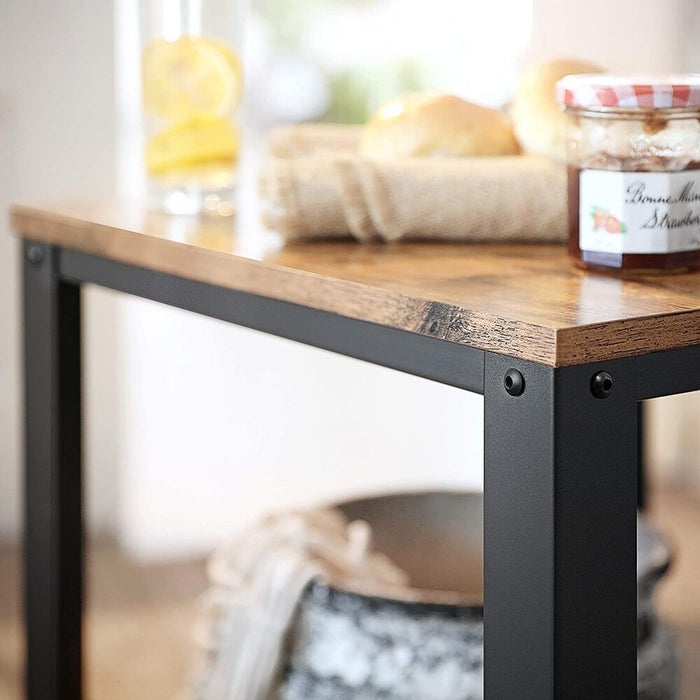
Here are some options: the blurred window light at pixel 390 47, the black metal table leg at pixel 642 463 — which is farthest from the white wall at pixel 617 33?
the black metal table leg at pixel 642 463

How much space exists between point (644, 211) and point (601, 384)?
17 cm

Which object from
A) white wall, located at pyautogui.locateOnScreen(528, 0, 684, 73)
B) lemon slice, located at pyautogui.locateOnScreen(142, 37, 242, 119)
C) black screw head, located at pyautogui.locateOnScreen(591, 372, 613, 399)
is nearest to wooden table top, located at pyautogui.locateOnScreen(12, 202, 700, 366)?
black screw head, located at pyautogui.locateOnScreen(591, 372, 613, 399)

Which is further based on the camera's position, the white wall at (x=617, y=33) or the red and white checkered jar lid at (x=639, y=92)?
the white wall at (x=617, y=33)

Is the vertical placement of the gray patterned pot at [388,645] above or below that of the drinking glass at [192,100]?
below

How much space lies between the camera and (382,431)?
224 centimetres

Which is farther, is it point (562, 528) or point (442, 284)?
point (442, 284)

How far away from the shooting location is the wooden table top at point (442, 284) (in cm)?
56

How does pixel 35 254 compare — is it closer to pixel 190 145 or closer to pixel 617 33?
pixel 190 145

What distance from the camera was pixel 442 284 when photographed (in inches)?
26.5

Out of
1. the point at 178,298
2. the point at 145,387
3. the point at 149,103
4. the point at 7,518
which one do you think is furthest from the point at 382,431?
the point at 178,298

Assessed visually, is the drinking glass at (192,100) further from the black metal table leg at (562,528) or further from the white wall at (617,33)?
the white wall at (617,33)

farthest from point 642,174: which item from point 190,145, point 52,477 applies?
point 52,477

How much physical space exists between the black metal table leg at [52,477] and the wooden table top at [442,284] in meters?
0.07

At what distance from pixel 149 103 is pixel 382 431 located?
125cm
